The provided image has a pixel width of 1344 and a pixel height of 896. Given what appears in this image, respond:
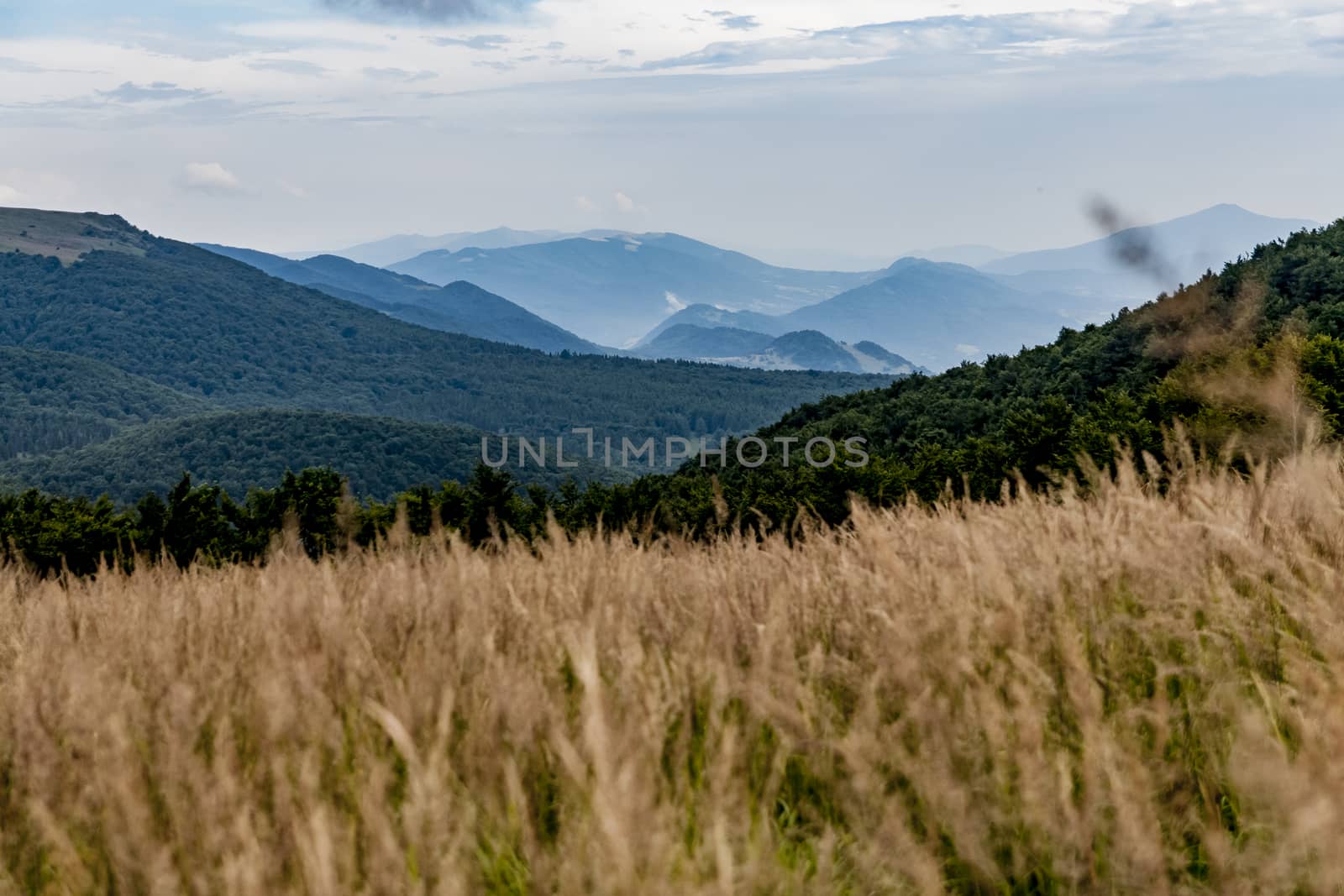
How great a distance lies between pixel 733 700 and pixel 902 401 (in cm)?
7099

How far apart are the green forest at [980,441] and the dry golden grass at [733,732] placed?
1.67 m

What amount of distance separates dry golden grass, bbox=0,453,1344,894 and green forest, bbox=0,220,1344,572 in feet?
5.48

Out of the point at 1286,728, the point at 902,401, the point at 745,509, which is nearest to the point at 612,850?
the point at 1286,728

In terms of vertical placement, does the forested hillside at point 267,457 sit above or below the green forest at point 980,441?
below

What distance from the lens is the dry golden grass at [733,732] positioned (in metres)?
2.11

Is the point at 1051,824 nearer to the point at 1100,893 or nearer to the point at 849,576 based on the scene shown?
the point at 1100,893

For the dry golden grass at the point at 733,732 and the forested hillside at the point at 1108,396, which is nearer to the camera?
the dry golden grass at the point at 733,732

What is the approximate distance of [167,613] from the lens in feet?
13.8

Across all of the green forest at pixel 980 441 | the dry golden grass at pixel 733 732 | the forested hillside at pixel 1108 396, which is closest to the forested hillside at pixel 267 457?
the forested hillside at pixel 1108 396

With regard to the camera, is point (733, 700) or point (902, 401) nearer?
point (733, 700)

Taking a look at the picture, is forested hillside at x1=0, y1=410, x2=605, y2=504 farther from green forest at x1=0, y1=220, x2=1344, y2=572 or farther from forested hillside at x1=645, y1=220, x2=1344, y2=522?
green forest at x1=0, y1=220, x2=1344, y2=572

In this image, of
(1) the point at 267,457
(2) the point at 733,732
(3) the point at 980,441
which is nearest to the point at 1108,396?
(3) the point at 980,441

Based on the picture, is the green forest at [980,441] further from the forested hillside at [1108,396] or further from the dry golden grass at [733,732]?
Result: the dry golden grass at [733,732]

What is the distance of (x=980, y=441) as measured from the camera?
4006 cm
